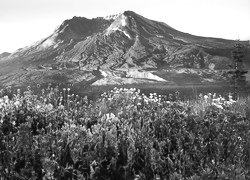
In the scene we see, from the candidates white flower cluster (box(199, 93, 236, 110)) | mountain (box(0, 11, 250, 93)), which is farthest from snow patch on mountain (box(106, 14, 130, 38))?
white flower cluster (box(199, 93, 236, 110))

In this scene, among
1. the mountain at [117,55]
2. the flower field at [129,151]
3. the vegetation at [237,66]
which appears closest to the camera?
the flower field at [129,151]

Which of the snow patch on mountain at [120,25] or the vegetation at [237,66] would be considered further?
the snow patch on mountain at [120,25]

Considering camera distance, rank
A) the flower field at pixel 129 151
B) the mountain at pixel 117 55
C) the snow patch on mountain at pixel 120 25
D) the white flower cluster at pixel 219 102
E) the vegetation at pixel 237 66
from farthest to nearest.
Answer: the snow patch on mountain at pixel 120 25 → the mountain at pixel 117 55 → the vegetation at pixel 237 66 → the white flower cluster at pixel 219 102 → the flower field at pixel 129 151

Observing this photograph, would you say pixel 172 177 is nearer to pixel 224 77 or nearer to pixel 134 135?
pixel 134 135

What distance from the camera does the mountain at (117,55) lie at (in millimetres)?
82562

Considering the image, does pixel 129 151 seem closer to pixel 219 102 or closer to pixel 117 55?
pixel 219 102

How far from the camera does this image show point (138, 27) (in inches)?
4966

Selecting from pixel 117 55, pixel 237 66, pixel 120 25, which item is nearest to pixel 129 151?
pixel 237 66

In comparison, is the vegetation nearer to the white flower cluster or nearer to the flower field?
the white flower cluster

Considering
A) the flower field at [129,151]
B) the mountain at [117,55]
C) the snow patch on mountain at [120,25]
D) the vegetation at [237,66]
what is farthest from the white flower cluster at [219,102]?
the snow patch on mountain at [120,25]

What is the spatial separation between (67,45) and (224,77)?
5378 centimetres

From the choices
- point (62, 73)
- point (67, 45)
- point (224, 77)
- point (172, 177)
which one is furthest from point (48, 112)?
point (67, 45)

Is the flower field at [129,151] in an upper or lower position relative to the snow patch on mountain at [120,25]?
lower

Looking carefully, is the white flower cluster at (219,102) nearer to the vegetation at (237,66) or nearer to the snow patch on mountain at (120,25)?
the vegetation at (237,66)
